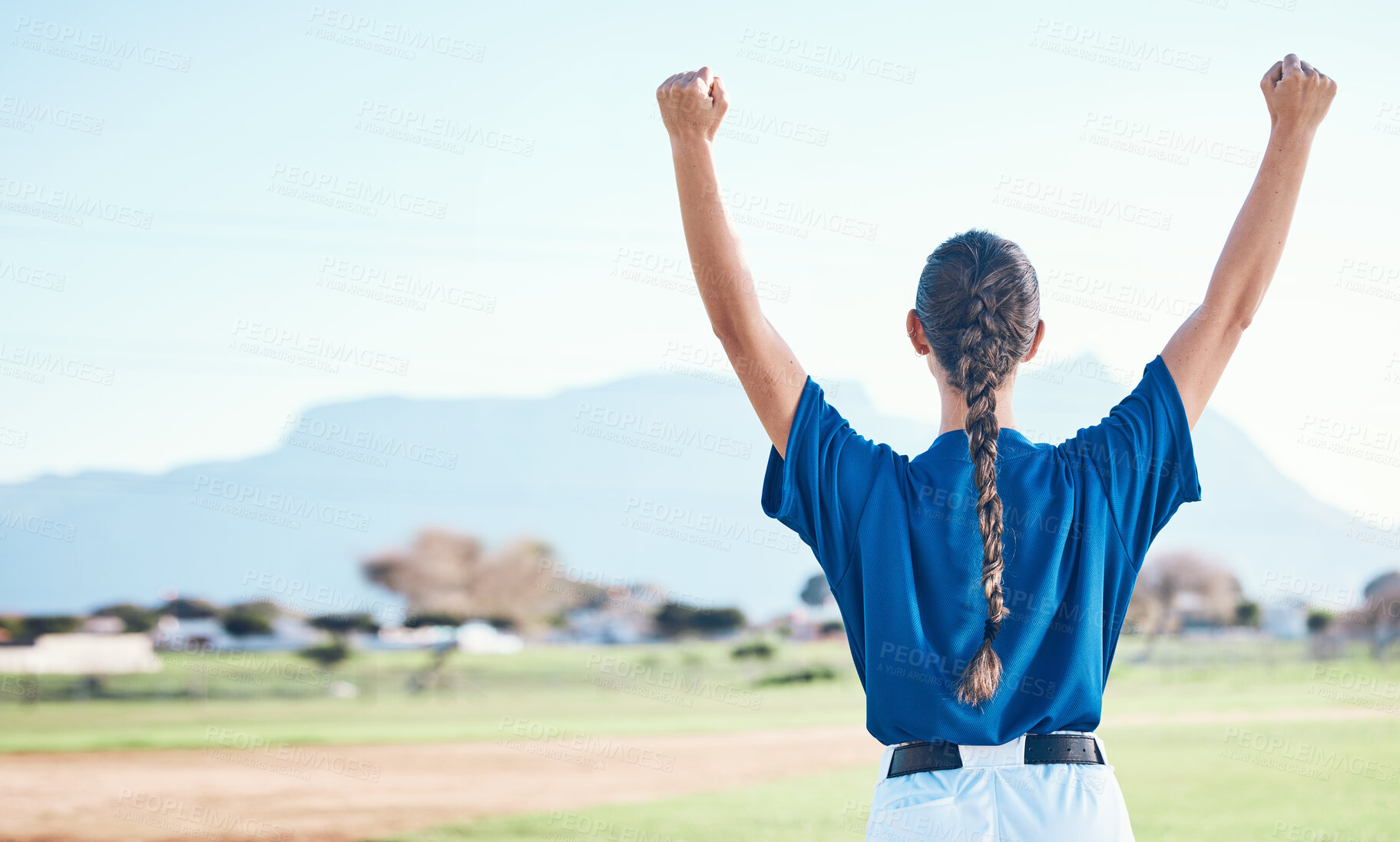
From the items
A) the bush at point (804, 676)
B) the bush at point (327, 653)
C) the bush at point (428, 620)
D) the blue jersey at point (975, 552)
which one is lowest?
the bush at point (804, 676)

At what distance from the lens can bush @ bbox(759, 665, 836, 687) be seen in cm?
2781

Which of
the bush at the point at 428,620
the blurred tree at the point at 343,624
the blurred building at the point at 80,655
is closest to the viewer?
the blurred building at the point at 80,655

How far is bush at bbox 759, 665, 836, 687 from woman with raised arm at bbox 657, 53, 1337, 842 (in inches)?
1072

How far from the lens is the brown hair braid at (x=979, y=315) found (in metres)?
1.27

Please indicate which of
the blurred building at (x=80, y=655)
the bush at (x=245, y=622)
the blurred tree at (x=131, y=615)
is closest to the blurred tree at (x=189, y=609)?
the blurred tree at (x=131, y=615)

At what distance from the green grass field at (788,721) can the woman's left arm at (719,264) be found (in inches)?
304

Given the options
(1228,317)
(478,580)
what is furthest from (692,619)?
(1228,317)

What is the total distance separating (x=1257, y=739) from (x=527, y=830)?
33.9ft

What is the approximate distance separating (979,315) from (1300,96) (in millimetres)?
593

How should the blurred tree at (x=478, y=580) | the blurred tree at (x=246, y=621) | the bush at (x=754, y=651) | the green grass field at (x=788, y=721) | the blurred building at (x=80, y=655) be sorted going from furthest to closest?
the blurred tree at (x=478, y=580) → the blurred tree at (x=246, y=621) → the bush at (x=754, y=651) → the blurred building at (x=80, y=655) → the green grass field at (x=788, y=721)

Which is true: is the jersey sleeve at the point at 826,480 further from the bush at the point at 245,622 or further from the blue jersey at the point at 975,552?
the bush at the point at 245,622

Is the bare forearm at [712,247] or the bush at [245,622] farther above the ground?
the bare forearm at [712,247]

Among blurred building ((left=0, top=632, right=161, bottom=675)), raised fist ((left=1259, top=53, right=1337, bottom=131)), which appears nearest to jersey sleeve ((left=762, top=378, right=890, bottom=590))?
raised fist ((left=1259, top=53, right=1337, bottom=131))

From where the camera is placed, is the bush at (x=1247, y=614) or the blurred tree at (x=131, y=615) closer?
the blurred tree at (x=131, y=615)
